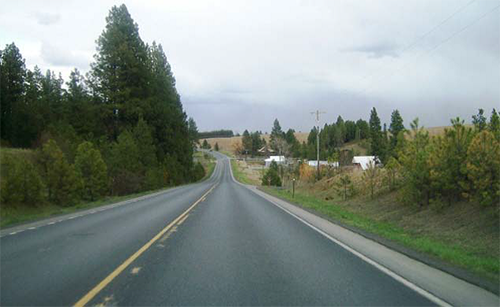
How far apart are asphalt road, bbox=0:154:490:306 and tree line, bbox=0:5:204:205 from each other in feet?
80.2

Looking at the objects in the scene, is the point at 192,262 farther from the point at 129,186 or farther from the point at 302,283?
the point at 129,186

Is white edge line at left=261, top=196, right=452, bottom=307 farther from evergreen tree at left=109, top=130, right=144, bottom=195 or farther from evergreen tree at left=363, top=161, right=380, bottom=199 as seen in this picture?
evergreen tree at left=109, top=130, right=144, bottom=195

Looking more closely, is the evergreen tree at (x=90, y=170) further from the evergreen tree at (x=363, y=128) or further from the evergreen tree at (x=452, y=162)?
the evergreen tree at (x=363, y=128)

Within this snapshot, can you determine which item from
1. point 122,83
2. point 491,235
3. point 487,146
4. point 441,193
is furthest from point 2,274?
point 122,83

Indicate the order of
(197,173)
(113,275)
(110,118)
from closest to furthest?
(113,275)
(110,118)
(197,173)

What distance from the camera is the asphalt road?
5.71 m

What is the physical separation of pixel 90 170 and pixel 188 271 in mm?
31728

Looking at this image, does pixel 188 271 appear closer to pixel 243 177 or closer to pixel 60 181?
pixel 60 181

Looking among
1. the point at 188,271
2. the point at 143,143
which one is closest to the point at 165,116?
the point at 143,143

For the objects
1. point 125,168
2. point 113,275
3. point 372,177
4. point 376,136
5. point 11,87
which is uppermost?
point 11,87

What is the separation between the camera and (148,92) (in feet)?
195

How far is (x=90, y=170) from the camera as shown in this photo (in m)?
36.5

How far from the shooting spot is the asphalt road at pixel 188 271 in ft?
18.7

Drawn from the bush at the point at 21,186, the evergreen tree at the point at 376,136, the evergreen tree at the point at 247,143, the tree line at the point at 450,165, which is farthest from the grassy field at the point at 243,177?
the evergreen tree at the point at 247,143
